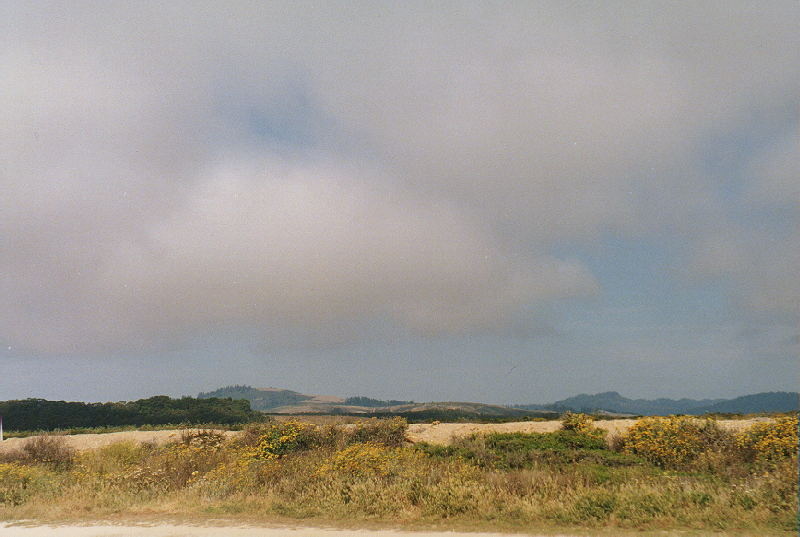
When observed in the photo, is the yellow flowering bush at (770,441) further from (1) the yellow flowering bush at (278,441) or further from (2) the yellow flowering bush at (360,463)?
Answer: (1) the yellow flowering bush at (278,441)

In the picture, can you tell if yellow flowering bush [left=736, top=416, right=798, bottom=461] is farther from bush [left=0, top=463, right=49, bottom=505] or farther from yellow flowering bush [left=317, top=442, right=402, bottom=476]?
bush [left=0, top=463, right=49, bottom=505]

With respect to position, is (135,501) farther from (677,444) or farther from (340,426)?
(677,444)

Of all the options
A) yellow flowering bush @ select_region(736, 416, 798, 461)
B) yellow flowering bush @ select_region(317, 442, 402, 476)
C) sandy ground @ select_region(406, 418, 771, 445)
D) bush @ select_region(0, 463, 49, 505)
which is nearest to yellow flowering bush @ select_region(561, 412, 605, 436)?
sandy ground @ select_region(406, 418, 771, 445)

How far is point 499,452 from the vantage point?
18984mm

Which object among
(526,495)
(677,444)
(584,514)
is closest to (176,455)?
(526,495)

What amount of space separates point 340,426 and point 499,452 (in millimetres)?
8931

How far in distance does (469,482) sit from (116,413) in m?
68.2

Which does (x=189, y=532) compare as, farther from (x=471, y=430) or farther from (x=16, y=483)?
(x=471, y=430)

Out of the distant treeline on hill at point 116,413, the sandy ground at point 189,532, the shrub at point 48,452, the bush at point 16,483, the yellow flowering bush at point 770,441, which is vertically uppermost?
the yellow flowering bush at point 770,441

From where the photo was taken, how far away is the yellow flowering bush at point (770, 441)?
49.1 ft

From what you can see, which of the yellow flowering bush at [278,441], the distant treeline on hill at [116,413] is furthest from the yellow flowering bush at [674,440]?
the distant treeline on hill at [116,413]

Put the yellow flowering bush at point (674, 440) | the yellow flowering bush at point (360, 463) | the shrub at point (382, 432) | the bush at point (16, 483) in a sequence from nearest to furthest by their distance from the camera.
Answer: the bush at point (16, 483), the yellow flowering bush at point (360, 463), the yellow flowering bush at point (674, 440), the shrub at point (382, 432)

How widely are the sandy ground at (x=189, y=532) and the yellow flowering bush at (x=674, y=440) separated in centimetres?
1137

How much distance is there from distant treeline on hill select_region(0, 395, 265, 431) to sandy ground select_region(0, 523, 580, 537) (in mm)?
51389
